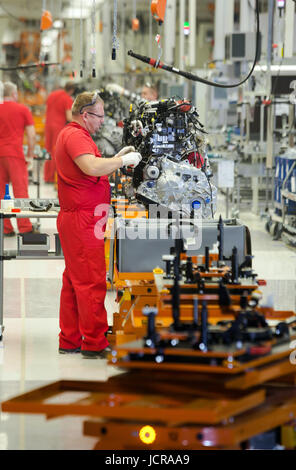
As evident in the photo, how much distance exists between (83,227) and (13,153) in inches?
182

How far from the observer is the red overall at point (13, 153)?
30.6 ft

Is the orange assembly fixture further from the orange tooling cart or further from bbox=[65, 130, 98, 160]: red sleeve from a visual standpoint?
the orange tooling cart

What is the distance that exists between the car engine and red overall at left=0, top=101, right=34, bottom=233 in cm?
→ 298

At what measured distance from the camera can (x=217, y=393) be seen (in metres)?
3.30

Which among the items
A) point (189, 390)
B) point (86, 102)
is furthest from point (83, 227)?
point (189, 390)

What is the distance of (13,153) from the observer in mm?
9344

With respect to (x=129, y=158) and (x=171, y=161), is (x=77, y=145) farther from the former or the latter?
(x=171, y=161)

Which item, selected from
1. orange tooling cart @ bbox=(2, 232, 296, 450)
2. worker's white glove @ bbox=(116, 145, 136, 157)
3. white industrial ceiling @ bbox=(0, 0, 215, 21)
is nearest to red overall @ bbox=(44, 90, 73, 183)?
worker's white glove @ bbox=(116, 145, 136, 157)

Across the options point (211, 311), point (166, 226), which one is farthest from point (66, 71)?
point (211, 311)

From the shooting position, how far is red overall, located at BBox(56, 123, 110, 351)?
496cm

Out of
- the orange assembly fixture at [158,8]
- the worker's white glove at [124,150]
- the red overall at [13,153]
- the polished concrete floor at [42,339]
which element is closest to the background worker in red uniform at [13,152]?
the red overall at [13,153]

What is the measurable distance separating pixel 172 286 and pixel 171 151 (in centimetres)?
286

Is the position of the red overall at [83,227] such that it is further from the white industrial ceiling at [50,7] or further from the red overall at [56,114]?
the white industrial ceiling at [50,7]
